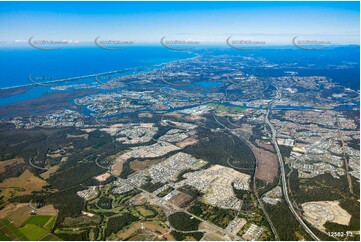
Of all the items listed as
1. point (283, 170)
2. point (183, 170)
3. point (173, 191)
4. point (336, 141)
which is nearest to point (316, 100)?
point (336, 141)

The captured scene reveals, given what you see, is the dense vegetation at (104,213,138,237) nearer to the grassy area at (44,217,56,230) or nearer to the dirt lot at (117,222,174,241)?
the dirt lot at (117,222,174,241)

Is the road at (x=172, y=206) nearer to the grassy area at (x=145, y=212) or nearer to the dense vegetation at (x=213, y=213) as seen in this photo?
the dense vegetation at (x=213, y=213)

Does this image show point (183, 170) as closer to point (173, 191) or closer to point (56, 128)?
point (173, 191)

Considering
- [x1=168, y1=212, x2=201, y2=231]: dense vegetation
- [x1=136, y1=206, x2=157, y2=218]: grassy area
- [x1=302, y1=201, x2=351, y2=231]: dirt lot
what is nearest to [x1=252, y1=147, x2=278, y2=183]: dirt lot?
[x1=302, y1=201, x2=351, y2=231]: dirt lot

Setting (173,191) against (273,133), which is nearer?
(173,191)

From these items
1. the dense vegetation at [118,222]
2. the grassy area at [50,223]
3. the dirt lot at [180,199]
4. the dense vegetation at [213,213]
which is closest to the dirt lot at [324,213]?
the dense vegetation at [213,213]
